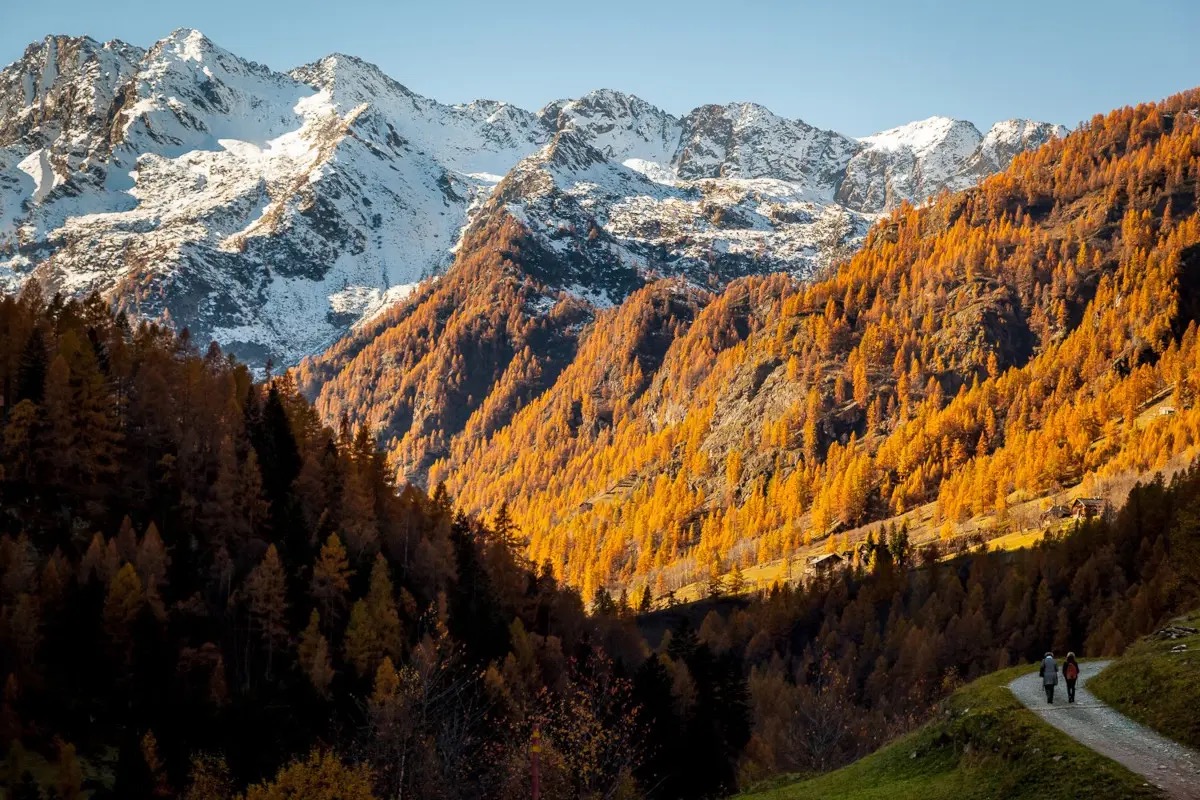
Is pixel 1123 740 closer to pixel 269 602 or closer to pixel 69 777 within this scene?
pixel 69 777

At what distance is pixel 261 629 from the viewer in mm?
91625

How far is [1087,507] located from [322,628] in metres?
153

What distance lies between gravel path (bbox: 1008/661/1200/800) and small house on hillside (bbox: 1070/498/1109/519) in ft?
513

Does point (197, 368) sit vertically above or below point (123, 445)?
above

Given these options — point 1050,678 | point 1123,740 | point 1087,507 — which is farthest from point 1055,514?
point 1123,740

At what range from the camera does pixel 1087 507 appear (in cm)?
18200

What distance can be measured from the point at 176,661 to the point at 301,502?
33226 mm

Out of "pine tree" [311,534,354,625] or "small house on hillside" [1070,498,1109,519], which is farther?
"small house on hillside" [1070,498,1109,519]

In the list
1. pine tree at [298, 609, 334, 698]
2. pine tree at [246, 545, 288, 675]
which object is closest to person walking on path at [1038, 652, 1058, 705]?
pine tree at [298, 609, 334, 698]

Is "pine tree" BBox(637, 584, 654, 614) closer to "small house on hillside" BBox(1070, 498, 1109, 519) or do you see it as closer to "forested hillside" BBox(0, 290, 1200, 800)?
"forested hillside" BBox(0, 290, 1200, 800)

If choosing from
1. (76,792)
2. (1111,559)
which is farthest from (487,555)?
(1111,559)

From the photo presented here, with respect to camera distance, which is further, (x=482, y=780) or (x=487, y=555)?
(x=487, y=555)

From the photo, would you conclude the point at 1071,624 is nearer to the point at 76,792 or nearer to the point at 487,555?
the point at 487,555

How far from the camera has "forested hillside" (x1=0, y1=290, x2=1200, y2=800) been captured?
2672 inches
